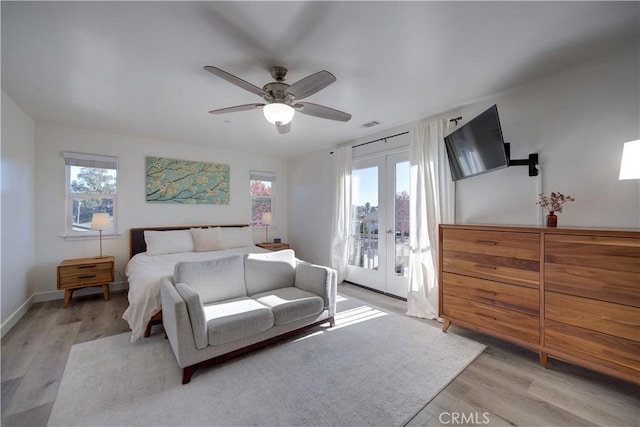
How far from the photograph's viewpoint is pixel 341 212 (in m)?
4.53

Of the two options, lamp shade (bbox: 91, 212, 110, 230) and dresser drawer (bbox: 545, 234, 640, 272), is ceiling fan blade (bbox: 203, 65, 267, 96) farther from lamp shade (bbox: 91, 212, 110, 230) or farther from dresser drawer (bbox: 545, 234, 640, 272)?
lamp shade (bbox: 91, 212, 110, 230)

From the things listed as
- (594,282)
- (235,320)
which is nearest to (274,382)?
(235,320)

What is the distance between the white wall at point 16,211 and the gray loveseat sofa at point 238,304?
1902mm

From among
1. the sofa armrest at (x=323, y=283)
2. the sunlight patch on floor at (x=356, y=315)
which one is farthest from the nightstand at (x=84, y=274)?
the sunlight patch on floor at (x=356, y=315)

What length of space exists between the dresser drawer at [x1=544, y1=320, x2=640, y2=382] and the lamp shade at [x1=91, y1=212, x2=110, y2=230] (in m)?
5.30

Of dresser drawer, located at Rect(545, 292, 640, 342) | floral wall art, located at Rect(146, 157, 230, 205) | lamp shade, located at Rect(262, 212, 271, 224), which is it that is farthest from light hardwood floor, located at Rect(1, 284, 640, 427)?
lamp shade, located at Rect(262, 212, 271, 224)

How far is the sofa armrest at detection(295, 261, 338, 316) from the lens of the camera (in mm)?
2785

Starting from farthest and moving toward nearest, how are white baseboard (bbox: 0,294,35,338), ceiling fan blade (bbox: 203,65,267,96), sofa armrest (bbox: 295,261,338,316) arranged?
sofa armrest (bbox: 295,261,338,316), white baseboard (bbox: 0,294,35,338), ceiling fan blade (bbox: 203,65,267,96)

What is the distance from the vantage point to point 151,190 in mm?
4434

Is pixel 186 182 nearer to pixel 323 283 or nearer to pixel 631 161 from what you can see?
pixel 323 283

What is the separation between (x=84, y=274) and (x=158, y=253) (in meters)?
0.87

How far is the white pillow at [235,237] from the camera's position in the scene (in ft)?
15.2

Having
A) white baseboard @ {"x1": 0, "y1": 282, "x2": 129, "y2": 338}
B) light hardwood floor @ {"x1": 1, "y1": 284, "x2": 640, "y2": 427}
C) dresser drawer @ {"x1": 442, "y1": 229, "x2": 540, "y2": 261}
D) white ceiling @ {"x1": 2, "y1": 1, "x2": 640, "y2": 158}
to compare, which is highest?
white ceiling @ {"x1": 2, "y1": 1, "x2": 640, "y2": 158}

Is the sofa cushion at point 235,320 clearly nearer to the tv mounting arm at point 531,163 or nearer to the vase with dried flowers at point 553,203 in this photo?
the vase with dried flowers at point 553,203
